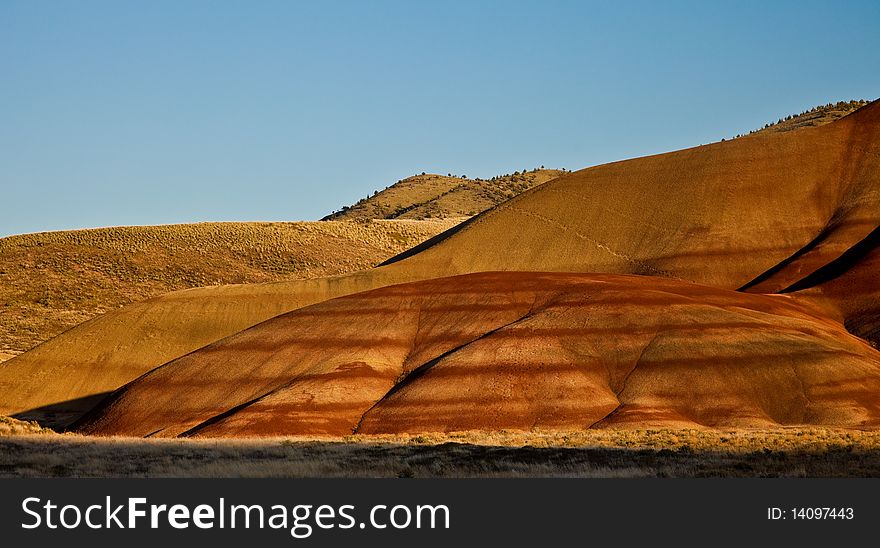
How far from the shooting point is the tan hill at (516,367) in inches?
2255

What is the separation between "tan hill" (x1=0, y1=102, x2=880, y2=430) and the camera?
92.8 meters

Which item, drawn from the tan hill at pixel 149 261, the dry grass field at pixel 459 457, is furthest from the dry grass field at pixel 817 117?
the dry grass field at pixel 459 457

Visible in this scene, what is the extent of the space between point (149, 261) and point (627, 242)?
2734 inches

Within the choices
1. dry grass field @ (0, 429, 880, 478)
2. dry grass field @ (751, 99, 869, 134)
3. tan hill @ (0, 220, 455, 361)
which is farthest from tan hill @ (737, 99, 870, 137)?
dry grass field @ (0, 429, 880, 478)

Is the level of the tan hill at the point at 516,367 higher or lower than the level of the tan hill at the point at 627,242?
lower

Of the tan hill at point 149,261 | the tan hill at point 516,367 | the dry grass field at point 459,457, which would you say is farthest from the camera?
the tan hill at point 149,261

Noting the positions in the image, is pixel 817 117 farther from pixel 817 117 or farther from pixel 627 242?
pixel 627 242

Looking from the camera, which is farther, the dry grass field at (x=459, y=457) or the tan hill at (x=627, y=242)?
the tan hill at (x=627, y=242)

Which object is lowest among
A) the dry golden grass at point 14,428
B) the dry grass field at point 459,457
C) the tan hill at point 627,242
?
the dry grass field at point 459,457

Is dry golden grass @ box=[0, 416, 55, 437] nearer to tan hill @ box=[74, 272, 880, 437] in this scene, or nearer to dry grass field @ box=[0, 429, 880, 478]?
Answer: dry grass field @ box=[0, 429, 880, 478]

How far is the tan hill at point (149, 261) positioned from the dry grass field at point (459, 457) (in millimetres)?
91705

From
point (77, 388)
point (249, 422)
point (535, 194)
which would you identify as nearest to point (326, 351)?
point (249, 422)

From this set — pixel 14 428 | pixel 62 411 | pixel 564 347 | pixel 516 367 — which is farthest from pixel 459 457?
pixel 62 411

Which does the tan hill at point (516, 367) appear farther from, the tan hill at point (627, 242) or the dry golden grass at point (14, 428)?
the tan hill at point (627, 242)
